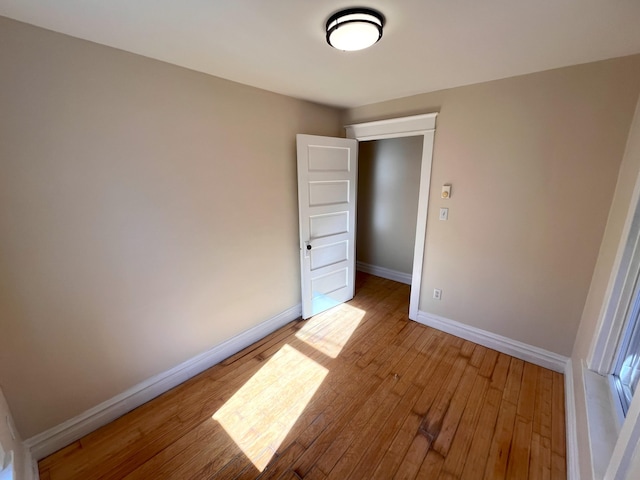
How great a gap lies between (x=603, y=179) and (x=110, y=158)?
3.15m

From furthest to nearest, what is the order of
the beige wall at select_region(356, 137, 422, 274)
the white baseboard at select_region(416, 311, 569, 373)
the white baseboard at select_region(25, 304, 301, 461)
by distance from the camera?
the beige wall at select_region(356, 137, 422, 274), the white baseboard at select_region(416, 311, 569, 373), the white baseboard at select_region(25, 304, 301, 461)

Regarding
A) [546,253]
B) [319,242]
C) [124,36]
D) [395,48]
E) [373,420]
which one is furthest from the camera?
[319,242]

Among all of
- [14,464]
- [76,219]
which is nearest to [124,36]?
[76,219]

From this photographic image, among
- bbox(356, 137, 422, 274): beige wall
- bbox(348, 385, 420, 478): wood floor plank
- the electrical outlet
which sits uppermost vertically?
bbox(356, 137, 422, 274): beige wall

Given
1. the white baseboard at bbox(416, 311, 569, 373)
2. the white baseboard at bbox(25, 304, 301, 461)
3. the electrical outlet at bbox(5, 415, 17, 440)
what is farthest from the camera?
the white baseboard at bbox(416, 311, 569, 373)

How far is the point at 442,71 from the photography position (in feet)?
6.01

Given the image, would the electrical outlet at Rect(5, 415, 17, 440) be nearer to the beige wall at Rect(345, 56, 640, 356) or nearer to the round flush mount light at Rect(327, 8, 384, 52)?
the round flush mount light at Rect(327, 8, 384, 52)

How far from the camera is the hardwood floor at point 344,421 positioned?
143 cm

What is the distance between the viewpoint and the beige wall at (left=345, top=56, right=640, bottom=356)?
1.71 metres

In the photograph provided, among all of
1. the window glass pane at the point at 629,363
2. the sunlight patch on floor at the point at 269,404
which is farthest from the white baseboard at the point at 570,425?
the sunlight patch on floor at the point at 269,404

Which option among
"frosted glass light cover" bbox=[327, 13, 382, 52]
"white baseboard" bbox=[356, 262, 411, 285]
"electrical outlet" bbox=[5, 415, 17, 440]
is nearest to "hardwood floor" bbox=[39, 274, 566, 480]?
"electrical outlet" bbox=[5, 415, 17, 440]

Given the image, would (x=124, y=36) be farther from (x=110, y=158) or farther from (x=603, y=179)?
(x=603, y=179)

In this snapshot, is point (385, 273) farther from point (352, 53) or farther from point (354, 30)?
point (354, 30)

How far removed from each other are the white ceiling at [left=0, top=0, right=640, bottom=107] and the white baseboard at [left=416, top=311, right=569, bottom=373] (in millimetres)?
2154
